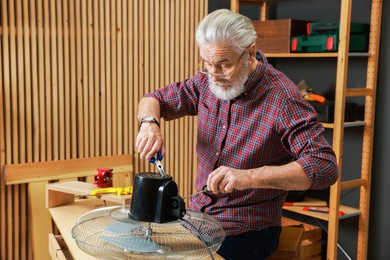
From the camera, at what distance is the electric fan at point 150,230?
68.3 inches

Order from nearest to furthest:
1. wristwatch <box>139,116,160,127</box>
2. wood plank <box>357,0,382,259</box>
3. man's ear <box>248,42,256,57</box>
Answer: man's ear <box>248,42,256,57</box>, wristwatch <box>139,116,160,127</box>, wood plank <box>357,0,382,259</box>

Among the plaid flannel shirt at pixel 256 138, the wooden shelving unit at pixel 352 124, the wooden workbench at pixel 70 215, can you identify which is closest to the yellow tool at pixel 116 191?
the wooden workbench at pixel 70 215

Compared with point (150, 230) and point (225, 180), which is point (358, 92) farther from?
point (150, 230)

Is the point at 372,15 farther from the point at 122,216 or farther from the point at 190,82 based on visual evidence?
the point at 122,216

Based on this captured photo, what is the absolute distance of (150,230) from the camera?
185 centimetres

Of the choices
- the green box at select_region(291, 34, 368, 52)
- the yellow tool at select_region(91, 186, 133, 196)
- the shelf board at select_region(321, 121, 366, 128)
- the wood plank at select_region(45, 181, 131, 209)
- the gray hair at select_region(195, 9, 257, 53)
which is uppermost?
the green box at select_region(291, 34, 368, 52)

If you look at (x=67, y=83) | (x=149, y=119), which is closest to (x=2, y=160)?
(x=67, y=83)

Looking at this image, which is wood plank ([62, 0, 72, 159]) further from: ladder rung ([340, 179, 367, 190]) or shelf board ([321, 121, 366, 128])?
ladder rung ([340, 179, 367, 190])

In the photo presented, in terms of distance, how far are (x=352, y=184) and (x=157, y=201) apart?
2.28 metres

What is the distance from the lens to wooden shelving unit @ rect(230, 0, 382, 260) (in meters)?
3.45

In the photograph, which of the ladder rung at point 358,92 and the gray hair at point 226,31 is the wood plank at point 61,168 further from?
the gray hair at point 226,31

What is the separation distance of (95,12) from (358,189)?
2390mm

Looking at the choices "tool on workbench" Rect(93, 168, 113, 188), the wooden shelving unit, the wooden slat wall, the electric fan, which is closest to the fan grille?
the electric fan

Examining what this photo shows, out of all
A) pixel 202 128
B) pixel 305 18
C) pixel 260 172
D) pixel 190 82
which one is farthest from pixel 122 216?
pixel 305 18
